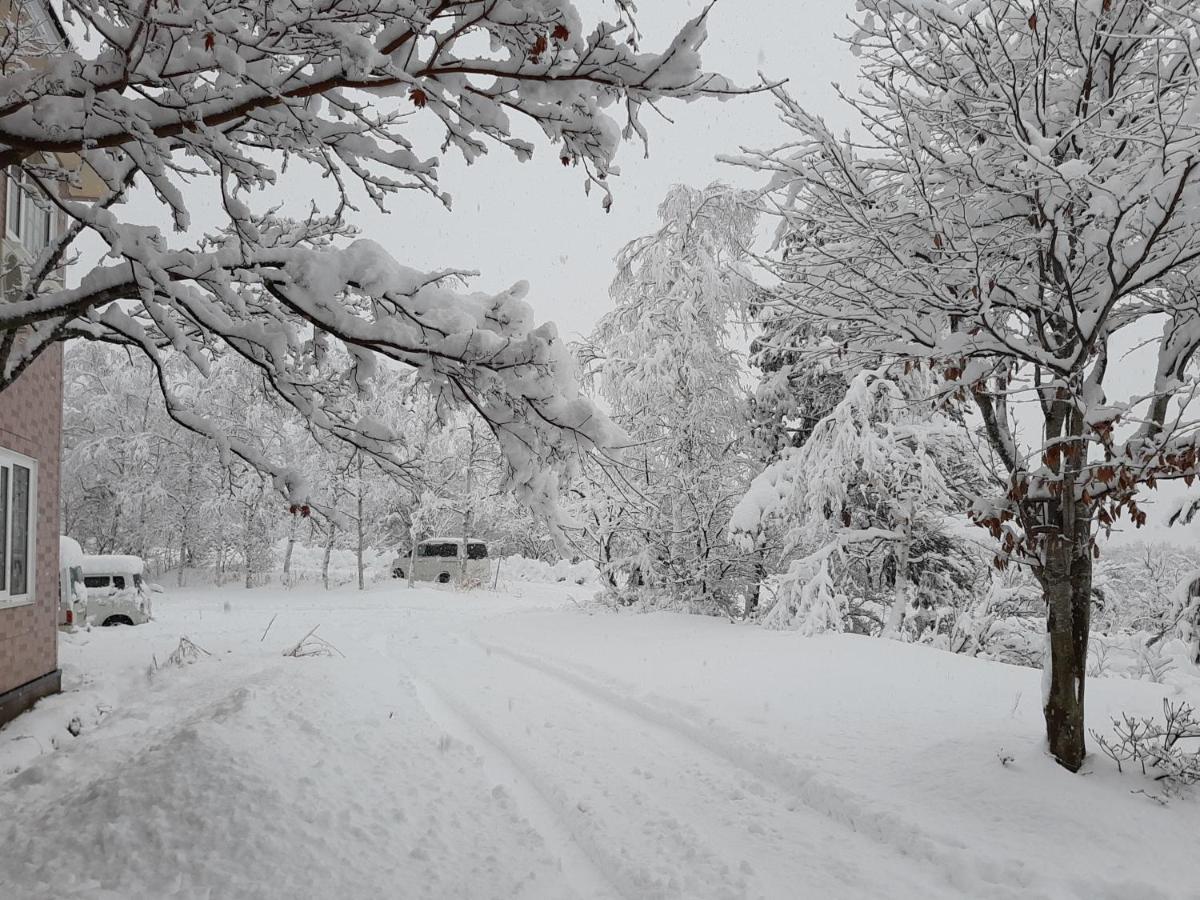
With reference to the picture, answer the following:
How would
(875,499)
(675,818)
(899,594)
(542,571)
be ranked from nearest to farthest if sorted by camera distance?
(675,818) → (899,594) → (875,499) → (542,571)

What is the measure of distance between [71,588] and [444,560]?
54.5 ft

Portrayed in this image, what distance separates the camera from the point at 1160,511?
6.00 metres

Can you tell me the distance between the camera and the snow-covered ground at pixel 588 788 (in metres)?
4.25

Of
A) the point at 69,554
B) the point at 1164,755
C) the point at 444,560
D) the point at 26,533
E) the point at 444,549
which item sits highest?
the point at 26,533

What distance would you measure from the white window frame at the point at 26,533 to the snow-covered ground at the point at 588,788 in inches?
52.7

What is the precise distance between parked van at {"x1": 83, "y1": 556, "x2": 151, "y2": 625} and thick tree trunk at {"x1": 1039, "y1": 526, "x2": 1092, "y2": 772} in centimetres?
1824

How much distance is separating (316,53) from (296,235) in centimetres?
206

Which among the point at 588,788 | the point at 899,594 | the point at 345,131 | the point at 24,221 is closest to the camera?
the point at 345,131

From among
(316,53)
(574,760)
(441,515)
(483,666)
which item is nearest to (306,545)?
(441,515)

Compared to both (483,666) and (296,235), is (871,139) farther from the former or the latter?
(483,666)

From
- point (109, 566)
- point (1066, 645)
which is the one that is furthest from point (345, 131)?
point (109, 566)

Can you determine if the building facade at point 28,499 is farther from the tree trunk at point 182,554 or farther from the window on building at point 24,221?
the tree trunk at point 182,554

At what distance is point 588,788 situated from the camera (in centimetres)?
588

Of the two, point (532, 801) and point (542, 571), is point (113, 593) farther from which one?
point (542, 571)
